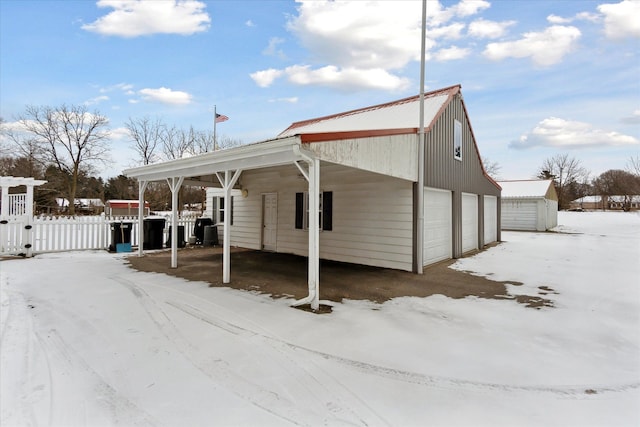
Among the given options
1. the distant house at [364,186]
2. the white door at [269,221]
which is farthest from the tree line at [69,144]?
the distant house at [364,186]

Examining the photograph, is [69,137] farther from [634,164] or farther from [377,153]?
[634,164]

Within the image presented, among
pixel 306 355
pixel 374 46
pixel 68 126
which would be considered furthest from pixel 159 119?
pixel 306 355

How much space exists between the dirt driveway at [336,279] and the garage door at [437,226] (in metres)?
0.41

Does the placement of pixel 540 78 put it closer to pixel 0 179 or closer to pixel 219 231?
pixel 219 231

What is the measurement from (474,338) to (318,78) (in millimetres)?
18147

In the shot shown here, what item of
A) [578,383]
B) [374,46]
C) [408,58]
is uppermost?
[374,46]

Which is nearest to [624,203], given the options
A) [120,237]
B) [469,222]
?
[469,222]

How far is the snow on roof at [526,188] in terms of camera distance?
72.7ft

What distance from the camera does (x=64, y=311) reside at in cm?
475

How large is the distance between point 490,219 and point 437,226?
21.9ft

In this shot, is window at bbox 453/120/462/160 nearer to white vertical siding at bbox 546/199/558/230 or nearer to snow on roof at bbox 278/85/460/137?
snow on roof at bbox 278/85/460/137

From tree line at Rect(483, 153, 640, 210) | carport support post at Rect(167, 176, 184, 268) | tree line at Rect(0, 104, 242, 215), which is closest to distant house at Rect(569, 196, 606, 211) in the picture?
tree line at Rect(483, 153, 640, 210)

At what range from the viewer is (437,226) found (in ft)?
30.7

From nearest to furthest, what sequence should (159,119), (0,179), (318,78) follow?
(0,179) → (318,78) → (159,119)
